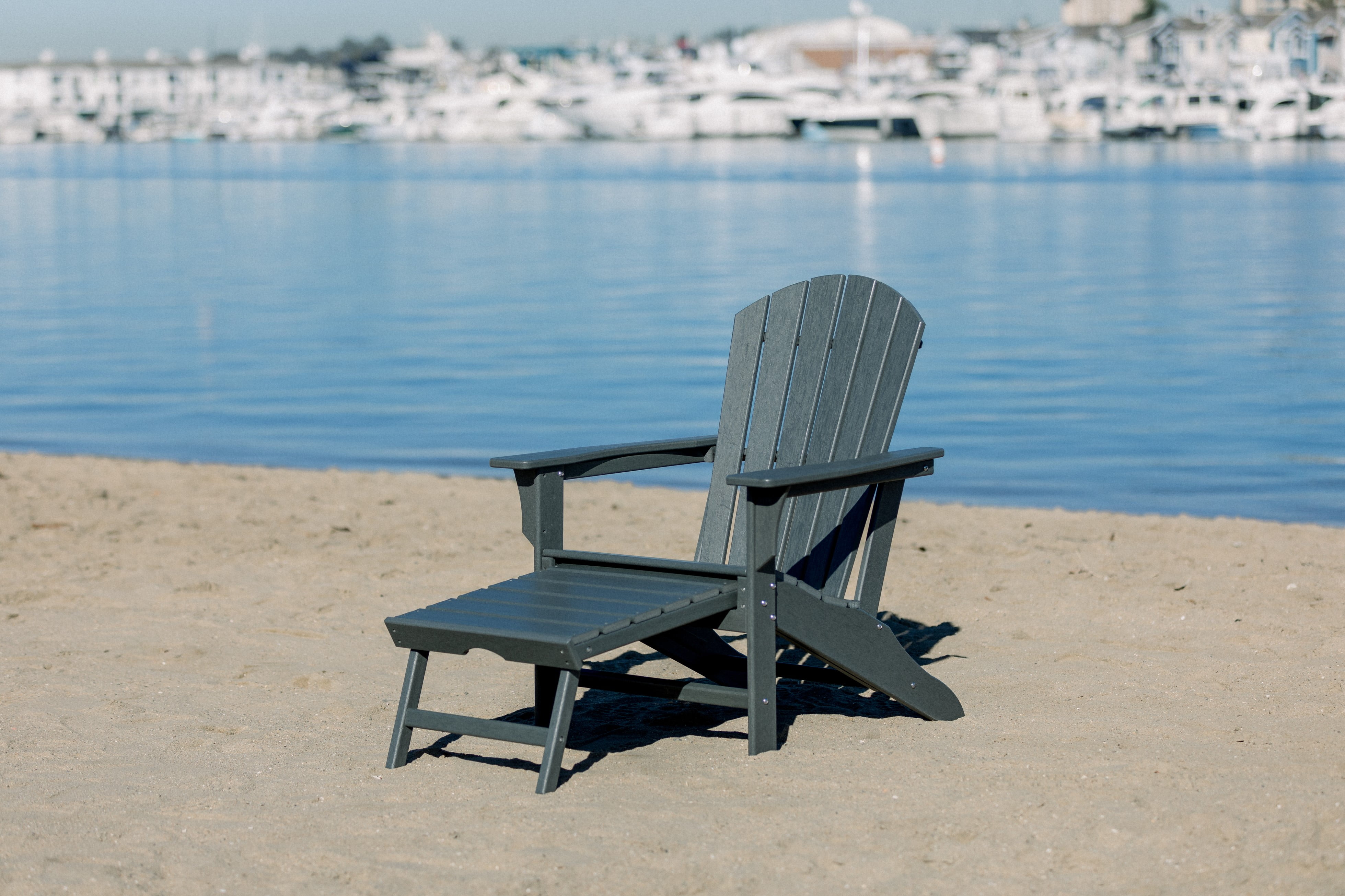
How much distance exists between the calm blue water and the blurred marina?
5534cm

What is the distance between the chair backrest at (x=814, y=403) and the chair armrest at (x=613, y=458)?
0.08m

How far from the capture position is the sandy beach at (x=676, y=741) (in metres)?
2.96

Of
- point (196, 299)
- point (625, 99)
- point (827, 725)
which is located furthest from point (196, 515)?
point (625, 99)

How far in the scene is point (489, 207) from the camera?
43062mm

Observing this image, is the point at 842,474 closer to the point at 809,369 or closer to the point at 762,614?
the point at 762,614

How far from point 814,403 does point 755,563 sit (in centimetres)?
82

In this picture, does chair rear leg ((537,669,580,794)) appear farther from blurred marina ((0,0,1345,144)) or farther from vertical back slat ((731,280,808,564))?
blurred marina ((0,0,1345,144))

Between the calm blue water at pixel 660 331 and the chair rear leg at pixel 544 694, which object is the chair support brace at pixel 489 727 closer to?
the chair rear leg at pixel 544 694

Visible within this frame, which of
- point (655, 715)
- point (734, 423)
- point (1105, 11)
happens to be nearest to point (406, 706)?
point (655, 715)

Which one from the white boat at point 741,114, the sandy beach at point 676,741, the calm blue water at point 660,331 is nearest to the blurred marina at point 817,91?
the white boat at point 741,114

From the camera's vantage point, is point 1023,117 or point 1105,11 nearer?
point 1023,117

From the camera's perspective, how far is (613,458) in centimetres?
412

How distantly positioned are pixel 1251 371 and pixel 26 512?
34.9 feet

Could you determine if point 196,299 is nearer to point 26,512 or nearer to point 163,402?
point 163,402
